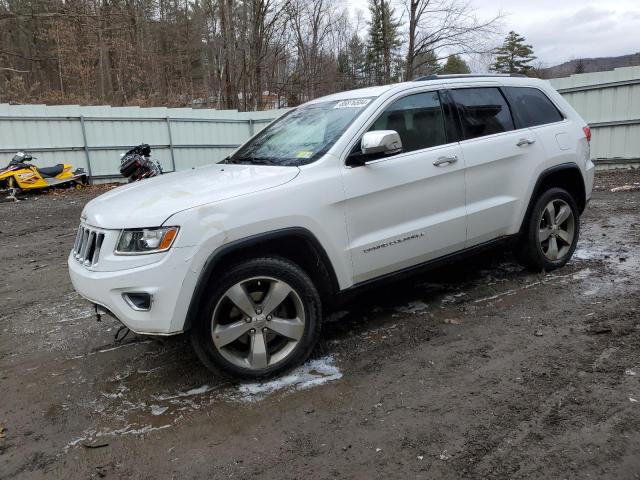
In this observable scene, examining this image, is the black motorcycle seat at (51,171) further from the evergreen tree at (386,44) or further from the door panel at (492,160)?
the evergreen tree at (386,44)

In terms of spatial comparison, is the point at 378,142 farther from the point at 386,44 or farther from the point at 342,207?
the point at 386,44

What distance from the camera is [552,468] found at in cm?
229

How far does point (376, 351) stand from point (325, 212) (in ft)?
3.57

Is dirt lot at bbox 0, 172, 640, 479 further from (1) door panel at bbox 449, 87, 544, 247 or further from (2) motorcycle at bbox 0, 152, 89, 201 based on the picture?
(2) motorcycle at bbox 0, 152, 89, 201

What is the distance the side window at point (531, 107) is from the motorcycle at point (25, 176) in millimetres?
11713

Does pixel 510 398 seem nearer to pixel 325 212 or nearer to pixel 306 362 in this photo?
pixel 306 362

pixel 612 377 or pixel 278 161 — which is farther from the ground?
pixel 278 161

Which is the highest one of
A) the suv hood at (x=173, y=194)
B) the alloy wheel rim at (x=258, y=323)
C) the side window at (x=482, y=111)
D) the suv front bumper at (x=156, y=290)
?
the side window at (x=482, y=111)

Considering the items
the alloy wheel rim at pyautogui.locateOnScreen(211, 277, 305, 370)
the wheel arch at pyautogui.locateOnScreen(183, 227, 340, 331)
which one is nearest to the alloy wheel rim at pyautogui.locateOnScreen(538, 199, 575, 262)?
the wheel arch at pyautogui.locateOnScreen(183, 227, 340, 331)

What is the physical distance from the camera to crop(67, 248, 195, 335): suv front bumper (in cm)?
282

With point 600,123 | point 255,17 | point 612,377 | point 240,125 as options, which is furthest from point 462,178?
point 255,17

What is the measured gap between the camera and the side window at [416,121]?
3.84 m

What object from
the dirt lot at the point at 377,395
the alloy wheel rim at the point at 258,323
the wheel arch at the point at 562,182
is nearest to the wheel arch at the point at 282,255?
the alloy wheel rim at the point at 258,323

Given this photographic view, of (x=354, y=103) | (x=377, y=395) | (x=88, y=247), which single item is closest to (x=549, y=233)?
(x=354, y=103)
